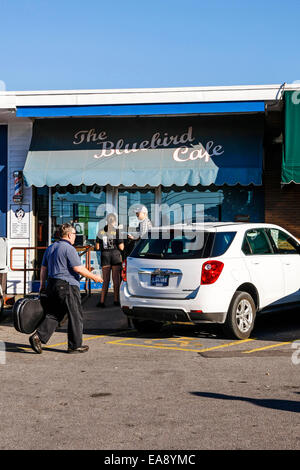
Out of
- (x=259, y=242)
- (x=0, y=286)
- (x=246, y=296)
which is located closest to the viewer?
(x=246, y=296)

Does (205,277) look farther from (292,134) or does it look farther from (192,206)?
(192,206)

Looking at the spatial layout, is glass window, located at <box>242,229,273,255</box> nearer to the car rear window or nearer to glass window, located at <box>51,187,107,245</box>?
the car rear window

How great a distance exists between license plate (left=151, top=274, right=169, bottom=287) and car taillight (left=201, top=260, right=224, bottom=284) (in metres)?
0.55

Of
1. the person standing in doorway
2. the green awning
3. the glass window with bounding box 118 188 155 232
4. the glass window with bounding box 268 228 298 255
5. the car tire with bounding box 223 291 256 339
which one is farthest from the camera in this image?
the glass window with bounding box 118 188 155 232

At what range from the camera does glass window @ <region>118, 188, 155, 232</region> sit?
16.7m

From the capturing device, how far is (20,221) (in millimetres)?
16797

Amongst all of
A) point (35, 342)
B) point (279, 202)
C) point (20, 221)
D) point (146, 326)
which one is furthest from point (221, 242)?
point (20, 221)

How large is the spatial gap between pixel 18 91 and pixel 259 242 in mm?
7913

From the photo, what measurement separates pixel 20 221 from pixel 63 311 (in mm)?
8155

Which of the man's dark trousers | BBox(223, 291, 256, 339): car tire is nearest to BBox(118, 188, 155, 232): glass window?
BBox(223, 291, 256, 339): car tire

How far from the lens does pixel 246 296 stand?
32.1 feet
